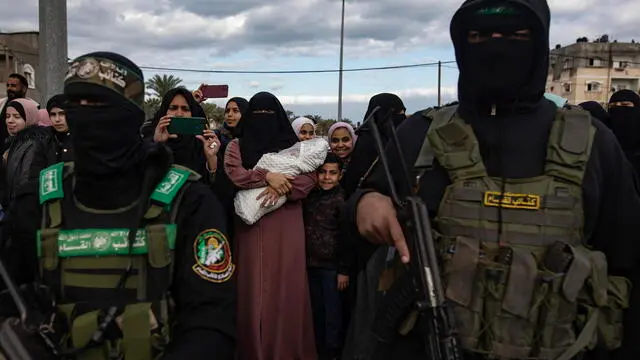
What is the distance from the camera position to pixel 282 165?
3.85 metres

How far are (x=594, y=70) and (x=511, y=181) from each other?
5418 cm

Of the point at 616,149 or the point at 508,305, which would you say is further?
the point at 616,149

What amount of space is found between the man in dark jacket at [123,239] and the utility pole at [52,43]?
11.6 ft

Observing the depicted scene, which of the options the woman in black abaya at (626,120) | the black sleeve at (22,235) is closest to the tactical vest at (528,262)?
the black sleeve at (22,235)

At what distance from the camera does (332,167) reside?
13.8 feet

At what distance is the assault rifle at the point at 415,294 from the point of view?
159 centimetres

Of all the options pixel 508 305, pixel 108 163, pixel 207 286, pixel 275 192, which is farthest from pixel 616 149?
pixel 275 192

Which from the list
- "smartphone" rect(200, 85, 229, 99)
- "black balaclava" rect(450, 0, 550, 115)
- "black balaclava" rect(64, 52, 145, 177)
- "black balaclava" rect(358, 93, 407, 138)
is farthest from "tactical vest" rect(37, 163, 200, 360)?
"smartphone" rect(200, 85, 229, 99)

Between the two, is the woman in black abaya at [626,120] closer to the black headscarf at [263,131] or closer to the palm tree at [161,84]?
the black headscarf at [263,131]

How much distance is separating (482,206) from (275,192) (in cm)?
212

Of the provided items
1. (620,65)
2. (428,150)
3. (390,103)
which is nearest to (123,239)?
(428,150)

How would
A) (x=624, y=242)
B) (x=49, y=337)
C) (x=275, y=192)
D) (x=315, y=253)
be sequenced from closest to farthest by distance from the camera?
→ (x=49, y=337)
(x=624, y=242)
(x=275, y=192)
(x=315, y=253)

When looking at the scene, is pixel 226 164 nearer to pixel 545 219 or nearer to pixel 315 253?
pixel 315 253

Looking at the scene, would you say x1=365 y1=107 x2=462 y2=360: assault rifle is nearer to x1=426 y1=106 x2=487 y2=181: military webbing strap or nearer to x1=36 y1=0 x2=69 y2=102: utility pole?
x1=426 y1=106 x2=487 y2=181: military webbing strap
